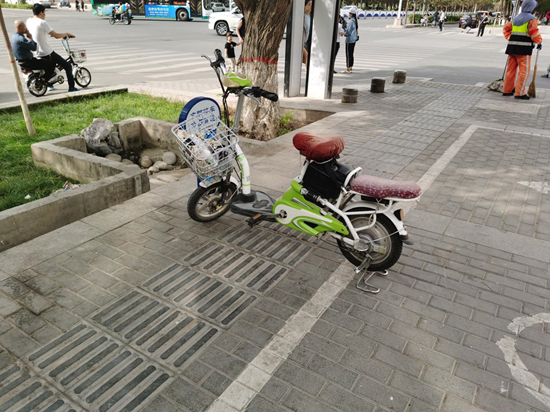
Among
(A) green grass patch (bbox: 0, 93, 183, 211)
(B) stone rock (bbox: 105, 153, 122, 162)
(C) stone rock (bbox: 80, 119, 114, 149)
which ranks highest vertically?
(C) stone rock (bbox: 80, 119, 114, 149)

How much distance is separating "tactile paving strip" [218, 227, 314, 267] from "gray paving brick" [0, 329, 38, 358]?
153 centimetres

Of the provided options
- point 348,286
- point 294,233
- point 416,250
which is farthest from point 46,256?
point 416,250

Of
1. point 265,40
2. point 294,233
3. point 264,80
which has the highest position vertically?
point 265,40

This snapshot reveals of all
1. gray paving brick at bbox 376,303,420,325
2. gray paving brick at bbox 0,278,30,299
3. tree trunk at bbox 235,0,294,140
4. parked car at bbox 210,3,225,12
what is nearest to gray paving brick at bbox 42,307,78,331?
gray paving brick at bbox 0,278,30,299

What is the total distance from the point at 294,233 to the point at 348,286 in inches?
40.8

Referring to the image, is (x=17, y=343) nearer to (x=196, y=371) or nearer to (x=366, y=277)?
(x=196, y=371)

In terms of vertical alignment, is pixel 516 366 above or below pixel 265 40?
below

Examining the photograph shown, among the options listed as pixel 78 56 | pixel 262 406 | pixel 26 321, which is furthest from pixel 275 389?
pixel 78 56

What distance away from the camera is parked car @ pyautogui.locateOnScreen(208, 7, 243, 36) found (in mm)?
24047

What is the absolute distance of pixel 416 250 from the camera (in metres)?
4.16

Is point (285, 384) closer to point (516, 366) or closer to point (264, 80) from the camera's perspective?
point (516, 366)

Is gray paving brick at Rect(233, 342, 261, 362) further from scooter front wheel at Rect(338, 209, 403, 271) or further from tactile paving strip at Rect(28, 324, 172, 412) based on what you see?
scooter front wheel at Rect(338, 209, 403, 271)

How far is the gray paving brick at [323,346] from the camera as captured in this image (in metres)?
2.87

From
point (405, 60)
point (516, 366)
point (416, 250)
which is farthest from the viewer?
point (405, 60)
